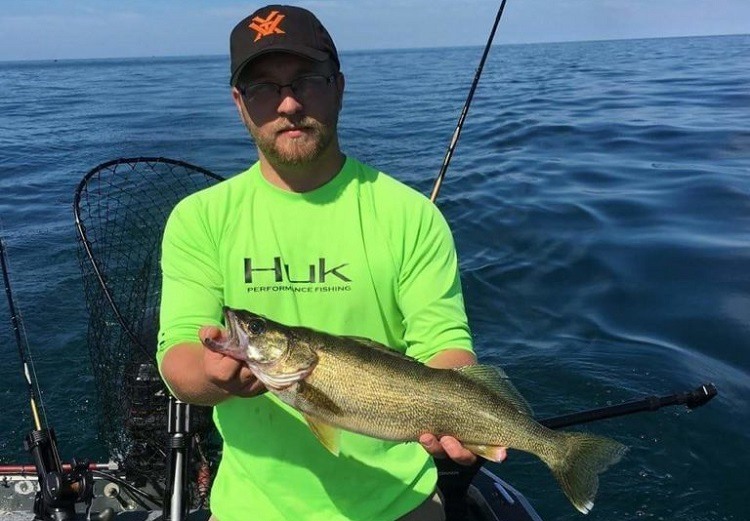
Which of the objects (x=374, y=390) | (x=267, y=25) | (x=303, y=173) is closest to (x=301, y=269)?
(x=303, y=173)

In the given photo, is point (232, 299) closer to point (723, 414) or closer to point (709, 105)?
point (723, 414)

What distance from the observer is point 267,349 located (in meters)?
2.60

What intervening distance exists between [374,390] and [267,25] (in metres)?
1.61

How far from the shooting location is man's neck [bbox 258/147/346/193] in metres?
3.04

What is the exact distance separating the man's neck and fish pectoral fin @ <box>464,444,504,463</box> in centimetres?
132

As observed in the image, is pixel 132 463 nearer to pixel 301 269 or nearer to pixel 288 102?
pixel 301 269

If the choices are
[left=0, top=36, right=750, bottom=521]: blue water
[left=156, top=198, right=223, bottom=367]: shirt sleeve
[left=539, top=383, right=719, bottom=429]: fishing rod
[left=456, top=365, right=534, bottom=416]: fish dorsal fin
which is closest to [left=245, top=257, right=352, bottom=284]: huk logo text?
[left=156, top=198, right=223, bottom=367]: shirt sleeve

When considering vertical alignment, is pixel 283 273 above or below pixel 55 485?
above

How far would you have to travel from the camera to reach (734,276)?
31.8 feet

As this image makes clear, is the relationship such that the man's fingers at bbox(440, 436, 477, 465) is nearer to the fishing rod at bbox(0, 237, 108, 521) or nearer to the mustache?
the mustache

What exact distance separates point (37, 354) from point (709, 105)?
24.6 m

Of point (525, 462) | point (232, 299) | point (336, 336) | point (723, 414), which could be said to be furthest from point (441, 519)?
point (723, 414)

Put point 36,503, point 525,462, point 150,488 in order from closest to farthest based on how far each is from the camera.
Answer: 1. point 36,503
2. point 150,488
3. point 525,462

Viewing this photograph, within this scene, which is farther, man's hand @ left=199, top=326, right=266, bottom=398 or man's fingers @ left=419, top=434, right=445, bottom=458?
man's fingers @ left=419, top=434, right=445, bottom=458
